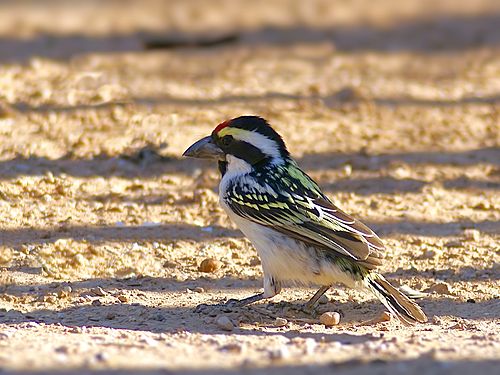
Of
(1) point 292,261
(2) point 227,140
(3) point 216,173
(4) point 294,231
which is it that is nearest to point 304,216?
(4) point 294,231

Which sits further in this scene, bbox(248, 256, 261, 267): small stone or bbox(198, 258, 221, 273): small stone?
bbox(248, 256, 261, 267): small stone

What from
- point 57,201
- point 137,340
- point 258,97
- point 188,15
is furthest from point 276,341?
point 188,15

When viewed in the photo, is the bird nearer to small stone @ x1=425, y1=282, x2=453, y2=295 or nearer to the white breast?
the white breast

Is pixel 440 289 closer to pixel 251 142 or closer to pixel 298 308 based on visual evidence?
pixel 298 308

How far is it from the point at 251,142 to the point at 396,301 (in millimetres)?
1659

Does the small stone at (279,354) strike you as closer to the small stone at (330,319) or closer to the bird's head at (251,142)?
the small stone at (330,319)

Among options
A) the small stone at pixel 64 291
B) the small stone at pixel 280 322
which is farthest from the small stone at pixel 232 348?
the small stone at pixel 64 291

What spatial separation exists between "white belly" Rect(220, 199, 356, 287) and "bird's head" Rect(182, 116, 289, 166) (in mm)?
666

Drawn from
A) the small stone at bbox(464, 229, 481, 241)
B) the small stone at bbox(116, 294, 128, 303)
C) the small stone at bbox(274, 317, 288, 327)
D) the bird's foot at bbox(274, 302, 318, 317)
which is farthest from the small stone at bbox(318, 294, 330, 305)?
the small stone at bbox(464, 229, 481, 241)

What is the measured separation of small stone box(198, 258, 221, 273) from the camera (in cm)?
812

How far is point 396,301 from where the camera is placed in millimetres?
7219

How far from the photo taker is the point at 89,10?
49.2 ft

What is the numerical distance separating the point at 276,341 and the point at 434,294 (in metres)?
1.75

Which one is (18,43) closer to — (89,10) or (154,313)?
(89,10)
